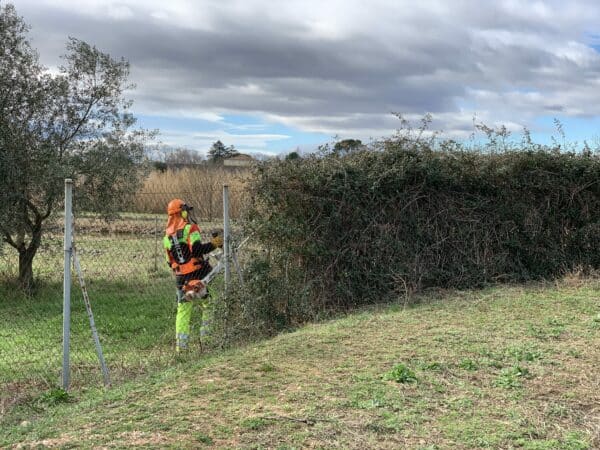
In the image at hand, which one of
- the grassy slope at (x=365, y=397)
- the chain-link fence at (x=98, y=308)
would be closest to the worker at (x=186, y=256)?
the chain-link fence at (x=98, y=308)

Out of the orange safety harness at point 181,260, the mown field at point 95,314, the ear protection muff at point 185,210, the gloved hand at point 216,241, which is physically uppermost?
the ear protection muff at point 185,210

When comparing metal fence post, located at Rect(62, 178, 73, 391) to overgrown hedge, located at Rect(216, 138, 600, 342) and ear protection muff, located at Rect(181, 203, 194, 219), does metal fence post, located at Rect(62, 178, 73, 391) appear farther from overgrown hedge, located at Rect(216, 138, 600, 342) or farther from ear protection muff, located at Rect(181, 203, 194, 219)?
overgrown hedge, located at Rect(216, 138, 600, 342)

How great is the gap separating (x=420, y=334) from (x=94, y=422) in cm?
338

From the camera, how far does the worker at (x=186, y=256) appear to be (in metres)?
7.32

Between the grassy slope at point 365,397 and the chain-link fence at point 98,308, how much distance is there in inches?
49.9

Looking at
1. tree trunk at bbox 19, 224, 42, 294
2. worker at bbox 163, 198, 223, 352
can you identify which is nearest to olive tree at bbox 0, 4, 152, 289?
tree trunk at bbox 19, 224, 42, 294

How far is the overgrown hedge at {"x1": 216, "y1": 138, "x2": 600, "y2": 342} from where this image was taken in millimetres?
8016

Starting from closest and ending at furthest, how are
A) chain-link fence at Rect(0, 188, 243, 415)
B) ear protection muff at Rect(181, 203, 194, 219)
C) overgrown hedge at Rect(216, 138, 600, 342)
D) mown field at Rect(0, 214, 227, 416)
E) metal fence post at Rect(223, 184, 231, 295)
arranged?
mown field at Rect(0, 214, 227, 416)
chain-link fence at Rect(0, 188, 243, 415)
metal fence post at Rect(223, 184, 231, 295)
ear protection muff at Rect(181, 203, 194, 219)
overgrown hedge at Rect(216, 138, 600, 342)

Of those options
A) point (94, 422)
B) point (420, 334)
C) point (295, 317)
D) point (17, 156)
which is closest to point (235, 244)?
point (295, 317)

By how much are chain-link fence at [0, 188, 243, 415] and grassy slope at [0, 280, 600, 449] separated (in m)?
1.27

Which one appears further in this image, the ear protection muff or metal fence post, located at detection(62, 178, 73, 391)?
the ear protection muff

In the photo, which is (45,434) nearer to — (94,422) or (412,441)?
(94,422)

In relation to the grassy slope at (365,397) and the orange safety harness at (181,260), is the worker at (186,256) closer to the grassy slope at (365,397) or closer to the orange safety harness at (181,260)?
the orange safety harness at (181,260)

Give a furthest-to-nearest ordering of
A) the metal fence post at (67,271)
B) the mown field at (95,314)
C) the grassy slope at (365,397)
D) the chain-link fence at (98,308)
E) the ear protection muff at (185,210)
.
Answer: the ear protection muff at (185,210), the chain-link fence at (98,308), the mown field at (95,314), the metal fence post at (67,271), the grassy slope at (365,397)
